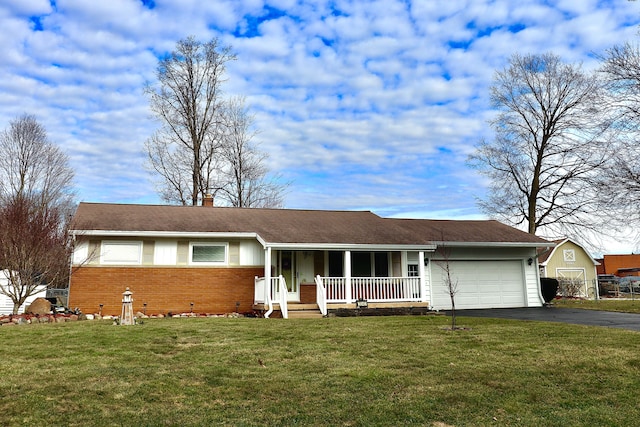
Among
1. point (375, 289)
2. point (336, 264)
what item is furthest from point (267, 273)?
point (375, 289)

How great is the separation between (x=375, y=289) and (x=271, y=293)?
3589 mm

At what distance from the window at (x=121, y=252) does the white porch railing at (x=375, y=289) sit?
616 cm

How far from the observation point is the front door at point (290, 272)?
1664 centimetres

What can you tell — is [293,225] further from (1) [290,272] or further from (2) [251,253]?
(2) [251,253]

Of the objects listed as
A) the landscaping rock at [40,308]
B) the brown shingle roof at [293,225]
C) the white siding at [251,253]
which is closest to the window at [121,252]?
the brown shingle roof at [293,225]

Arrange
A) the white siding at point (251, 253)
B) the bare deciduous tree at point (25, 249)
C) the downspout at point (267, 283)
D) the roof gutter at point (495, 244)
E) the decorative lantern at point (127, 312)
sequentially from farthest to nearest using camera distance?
the roof gutter at point (495, 244) → the white siding at point (251, 253) → the downspout at point (267, 283) → the bare deciduous tree at point (25, 249) → the decorative lantern at point (127, 312)

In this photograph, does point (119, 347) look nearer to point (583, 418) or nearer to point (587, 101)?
point (583, 418)

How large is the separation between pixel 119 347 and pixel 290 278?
895 cm

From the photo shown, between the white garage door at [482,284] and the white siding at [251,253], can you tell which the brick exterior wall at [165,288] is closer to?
the white siding at [251,253]

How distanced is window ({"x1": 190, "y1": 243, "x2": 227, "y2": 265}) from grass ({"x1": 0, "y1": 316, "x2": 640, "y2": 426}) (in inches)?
220

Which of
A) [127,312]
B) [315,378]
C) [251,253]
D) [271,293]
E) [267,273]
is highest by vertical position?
[251,253]

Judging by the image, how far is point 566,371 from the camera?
22.7 feet

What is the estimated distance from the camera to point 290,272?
16812mm

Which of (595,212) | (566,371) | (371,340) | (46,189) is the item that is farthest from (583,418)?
(46,189)
